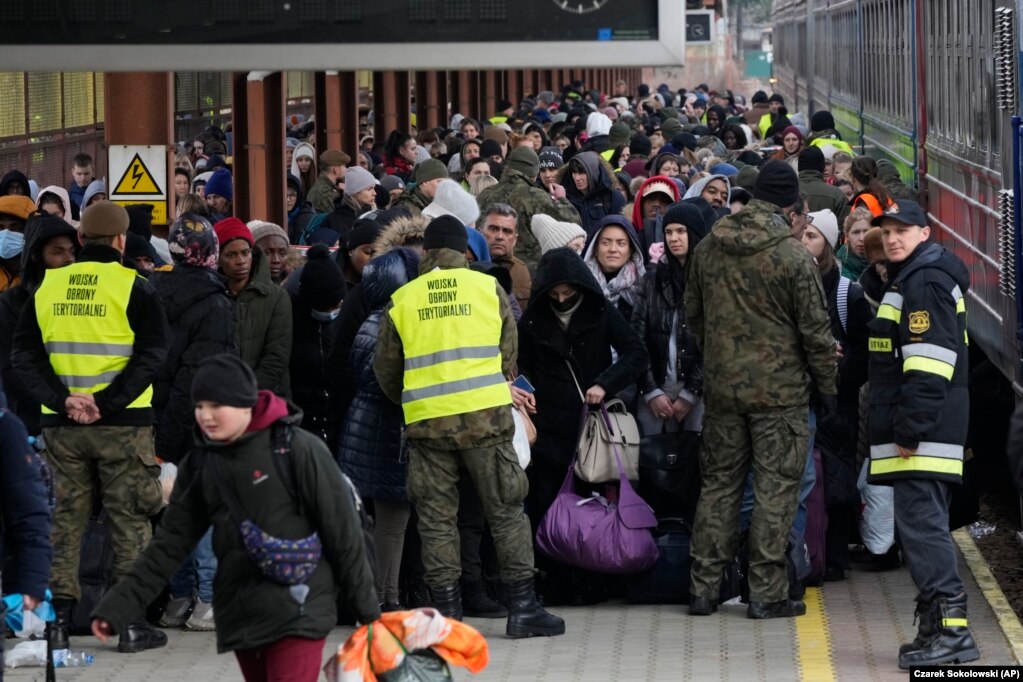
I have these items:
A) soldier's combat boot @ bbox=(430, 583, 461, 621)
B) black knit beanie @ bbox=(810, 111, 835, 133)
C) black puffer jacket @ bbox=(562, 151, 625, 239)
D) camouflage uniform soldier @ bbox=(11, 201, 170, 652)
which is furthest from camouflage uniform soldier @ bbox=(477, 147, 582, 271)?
black knit beanie @ bbox=(810, 111, 835, 133)

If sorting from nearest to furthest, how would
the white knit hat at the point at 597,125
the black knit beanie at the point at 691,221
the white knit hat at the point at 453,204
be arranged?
1. the black knit beanie at the point at 691,221
2. the white knit hat at the point at 453,204
3. the white knit hat at the point at 597,125

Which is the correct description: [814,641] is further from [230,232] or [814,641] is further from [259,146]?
[259,146]

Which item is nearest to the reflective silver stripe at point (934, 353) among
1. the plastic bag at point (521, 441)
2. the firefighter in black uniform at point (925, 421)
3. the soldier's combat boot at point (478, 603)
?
the firefighter in black uniform at point (925, 421)

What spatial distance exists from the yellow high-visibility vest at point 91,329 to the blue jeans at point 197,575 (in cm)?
95

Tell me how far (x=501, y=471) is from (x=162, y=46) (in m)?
2.58

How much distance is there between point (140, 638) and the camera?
791cm

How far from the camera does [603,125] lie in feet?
76.1

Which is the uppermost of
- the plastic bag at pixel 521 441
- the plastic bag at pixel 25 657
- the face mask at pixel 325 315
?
the face mask at pixel 325 315

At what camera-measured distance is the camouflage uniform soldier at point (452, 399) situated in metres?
7.64

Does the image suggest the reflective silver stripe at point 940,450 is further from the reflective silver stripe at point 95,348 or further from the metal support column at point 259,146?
the metal support column at point 259,146

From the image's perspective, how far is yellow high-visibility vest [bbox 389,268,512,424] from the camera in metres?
7.64

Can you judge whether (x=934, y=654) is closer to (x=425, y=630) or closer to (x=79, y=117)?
(x=425, y=630)

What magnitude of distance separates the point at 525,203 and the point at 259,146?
397 cm

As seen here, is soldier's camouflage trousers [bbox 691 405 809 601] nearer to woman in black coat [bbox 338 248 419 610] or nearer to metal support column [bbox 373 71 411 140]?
woman in black coat [bbox 338 248 419 610]
